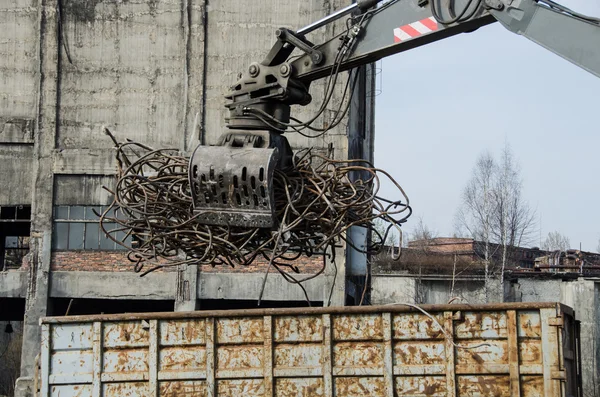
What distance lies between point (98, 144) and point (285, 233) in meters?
13.4

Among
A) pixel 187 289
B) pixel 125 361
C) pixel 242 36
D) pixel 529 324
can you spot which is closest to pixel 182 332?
pixel 125 361

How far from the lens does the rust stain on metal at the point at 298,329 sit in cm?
696

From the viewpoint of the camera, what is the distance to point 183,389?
712 cm

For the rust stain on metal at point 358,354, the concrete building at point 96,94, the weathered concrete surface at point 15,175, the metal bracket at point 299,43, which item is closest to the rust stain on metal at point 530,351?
the rust stain on metal at point 358,354

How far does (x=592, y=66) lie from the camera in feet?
17.9

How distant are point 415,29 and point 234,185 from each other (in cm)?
196

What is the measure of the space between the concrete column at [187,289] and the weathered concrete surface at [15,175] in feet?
13.6

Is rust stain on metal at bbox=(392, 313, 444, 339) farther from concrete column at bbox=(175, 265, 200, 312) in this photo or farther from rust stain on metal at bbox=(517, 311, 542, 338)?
concrete column at bbox=(175, 265, 200, 312)

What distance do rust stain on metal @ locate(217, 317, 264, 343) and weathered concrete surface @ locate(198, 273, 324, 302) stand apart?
11377mm

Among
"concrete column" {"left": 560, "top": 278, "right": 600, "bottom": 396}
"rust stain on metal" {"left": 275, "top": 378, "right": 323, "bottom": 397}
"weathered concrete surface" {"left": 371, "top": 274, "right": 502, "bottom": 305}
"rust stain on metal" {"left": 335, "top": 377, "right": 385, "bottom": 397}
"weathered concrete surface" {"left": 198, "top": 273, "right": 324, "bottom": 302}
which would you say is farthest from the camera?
"weathered concrete surface" {"left": 371, "top": 274, "right": 502, "bottom": 305}

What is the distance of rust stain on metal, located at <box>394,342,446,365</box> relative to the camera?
6727mm

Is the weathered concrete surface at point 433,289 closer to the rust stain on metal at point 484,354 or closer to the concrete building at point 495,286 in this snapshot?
the concrete building at point 495,286

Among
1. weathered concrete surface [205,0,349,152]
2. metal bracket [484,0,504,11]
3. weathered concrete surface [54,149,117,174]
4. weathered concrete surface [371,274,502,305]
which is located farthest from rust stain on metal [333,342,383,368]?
weathered concrete surface [371,274,502,305]

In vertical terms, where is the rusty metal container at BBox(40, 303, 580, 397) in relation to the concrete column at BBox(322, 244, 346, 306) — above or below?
below
